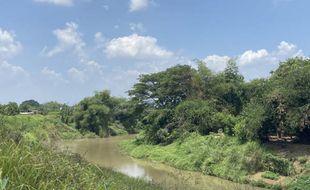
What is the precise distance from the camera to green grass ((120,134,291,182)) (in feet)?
72.9

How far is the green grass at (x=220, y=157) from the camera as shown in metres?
22.2

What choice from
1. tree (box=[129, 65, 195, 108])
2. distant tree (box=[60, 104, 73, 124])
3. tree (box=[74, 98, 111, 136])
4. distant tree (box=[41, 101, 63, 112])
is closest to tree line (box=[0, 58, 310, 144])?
tree (box=[129, 65, 195, 108])

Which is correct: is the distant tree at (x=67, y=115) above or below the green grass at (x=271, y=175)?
above

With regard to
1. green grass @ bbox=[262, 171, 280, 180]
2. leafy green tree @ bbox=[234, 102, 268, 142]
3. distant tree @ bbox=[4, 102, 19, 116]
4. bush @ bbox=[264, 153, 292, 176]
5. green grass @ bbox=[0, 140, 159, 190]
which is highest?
distant tree @ bbox=[4, 102, 19, 116]

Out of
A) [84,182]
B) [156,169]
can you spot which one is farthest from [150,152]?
[84,182]

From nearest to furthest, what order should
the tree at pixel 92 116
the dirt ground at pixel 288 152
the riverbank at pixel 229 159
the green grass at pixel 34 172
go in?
the green grass at pixel 34 172 < the dirt ground at pixel 288 152 < the riverbank at pixel 229 159 < the tree at pixel 92 116

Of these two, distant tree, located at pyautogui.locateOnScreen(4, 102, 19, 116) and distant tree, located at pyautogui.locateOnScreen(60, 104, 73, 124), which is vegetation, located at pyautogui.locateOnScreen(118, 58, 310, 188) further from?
distant tree, located at pyautogui.locateOnScreen(60, 104, 73, 124)

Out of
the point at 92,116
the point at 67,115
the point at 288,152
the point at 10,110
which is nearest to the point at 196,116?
the point at 288,152

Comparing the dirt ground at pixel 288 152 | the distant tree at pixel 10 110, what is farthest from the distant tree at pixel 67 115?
the dirt ground at pixel 288 152

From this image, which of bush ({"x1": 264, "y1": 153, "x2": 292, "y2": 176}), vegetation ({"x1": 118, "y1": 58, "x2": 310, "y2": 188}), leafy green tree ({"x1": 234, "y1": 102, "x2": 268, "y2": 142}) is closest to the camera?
bush ({"x1": 264, "y1": 153, "x2": 292, "y2": 176})

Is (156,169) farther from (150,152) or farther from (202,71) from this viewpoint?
(202,71)

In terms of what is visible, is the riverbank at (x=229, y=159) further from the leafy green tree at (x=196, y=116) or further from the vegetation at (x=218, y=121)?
the leafy green tree at (x=196, y=116)

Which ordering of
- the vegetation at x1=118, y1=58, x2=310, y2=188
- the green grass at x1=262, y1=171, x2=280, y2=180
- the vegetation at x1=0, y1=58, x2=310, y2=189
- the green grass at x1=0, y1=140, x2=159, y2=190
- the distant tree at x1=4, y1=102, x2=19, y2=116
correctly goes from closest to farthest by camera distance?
the green grass at x1=0, y1=140, x2=159, y2=190
the green grass at x1=262, y1=171, x2=280, y2=180
the vegetation at x1=0, y1=58, x2=310, y2=189
the vegetation at x1=118, y1=58, x2=310, y2=188
the distant tree at x1=4, y1=102, x2=19, y2=116

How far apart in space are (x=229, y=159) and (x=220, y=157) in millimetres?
1261
